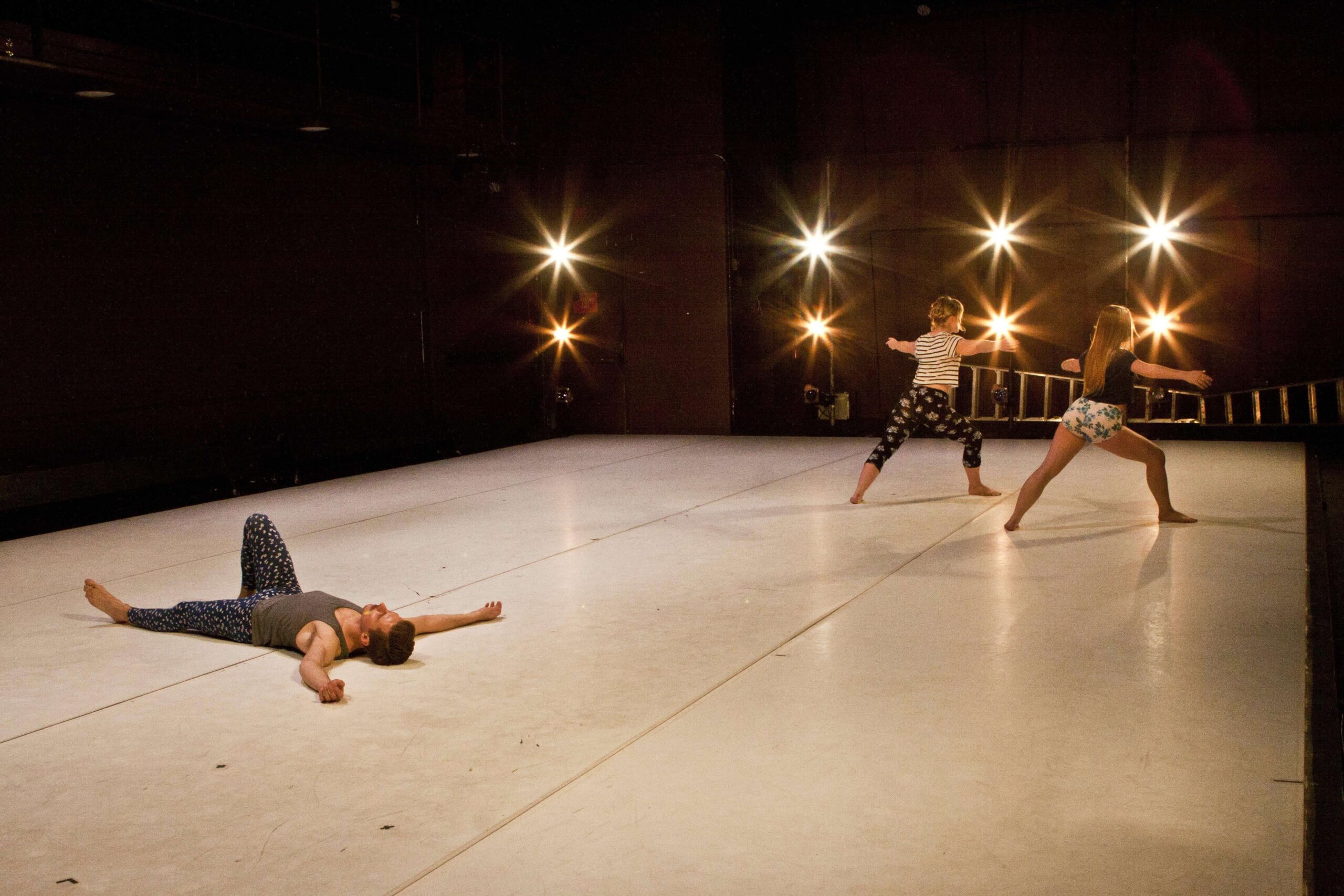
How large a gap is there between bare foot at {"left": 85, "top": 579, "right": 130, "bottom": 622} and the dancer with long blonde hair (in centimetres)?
565

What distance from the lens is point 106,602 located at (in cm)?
616

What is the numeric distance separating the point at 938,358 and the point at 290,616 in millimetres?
5606

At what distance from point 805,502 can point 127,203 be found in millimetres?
6477

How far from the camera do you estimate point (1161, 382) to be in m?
14.3

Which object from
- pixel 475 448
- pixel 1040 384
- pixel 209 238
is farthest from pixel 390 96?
pixel 1040 384

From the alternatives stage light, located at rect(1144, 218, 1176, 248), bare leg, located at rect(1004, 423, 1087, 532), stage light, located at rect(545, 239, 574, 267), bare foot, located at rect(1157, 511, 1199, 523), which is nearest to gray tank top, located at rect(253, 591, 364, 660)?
bare leg, located at rect(1004, 423, 1087, 532)

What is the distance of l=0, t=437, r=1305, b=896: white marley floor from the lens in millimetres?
3385

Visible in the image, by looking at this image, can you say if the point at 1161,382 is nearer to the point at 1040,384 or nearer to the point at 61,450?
the point at 1040,384

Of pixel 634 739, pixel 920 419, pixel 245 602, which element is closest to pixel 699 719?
pixel 634 739

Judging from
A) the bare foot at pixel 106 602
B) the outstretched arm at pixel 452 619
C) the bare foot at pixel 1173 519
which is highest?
the bare foot at pixel 1173 519

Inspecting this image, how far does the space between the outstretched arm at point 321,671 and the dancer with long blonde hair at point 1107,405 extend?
4890mm

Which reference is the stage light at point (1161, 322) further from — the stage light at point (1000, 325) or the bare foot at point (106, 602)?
the bare foot at point (106, 602)

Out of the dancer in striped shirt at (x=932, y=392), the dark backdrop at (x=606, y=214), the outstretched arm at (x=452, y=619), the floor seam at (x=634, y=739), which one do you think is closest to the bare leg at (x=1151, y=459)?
the dancer in striped shirt at (x=932, y=392)

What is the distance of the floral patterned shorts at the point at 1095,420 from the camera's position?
25.6 ft
